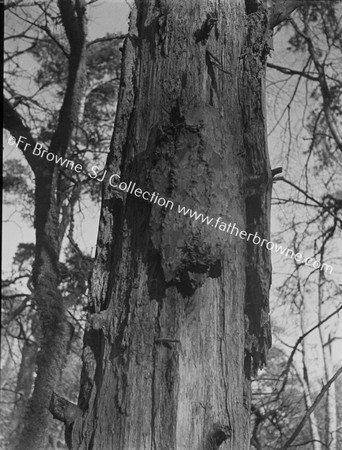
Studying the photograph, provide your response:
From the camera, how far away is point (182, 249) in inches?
44.9

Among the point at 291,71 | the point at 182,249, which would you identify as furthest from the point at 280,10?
the point at 291,71

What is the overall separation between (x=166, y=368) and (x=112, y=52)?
5882 millimetres

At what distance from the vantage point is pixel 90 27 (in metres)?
5.07

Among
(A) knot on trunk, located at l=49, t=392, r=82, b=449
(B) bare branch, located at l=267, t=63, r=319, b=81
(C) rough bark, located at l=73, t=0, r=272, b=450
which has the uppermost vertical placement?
(B) bare branch, located at l=267, t=63, r=319, b=81

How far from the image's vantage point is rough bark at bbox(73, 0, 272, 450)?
3.49ft

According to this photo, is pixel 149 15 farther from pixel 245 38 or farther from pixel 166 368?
pixel 166 368

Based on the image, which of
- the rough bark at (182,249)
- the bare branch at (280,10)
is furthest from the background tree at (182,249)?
the bare branch at (280,10)

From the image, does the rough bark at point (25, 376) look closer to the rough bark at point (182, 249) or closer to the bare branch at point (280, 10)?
the bare branch at point (280, 10)

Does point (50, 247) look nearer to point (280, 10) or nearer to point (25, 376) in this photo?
point (280, 10)

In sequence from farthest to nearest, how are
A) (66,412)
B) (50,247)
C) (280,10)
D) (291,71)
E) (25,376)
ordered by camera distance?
(25,376) → (50,247) → (291,71) → (280,10) → (66,412)

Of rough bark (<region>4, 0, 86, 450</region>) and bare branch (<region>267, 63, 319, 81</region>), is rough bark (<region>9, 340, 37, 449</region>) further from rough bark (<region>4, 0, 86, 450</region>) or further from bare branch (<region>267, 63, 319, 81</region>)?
bare branch (<region>267, 63, 319, 81</region>)

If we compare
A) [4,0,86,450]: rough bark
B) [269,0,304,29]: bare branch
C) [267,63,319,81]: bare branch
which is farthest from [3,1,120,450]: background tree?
[269,0,304,29]: bare branch

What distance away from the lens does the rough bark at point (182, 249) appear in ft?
3.49

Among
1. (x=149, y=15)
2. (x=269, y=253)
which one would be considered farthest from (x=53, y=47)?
(x=269, y=253)
